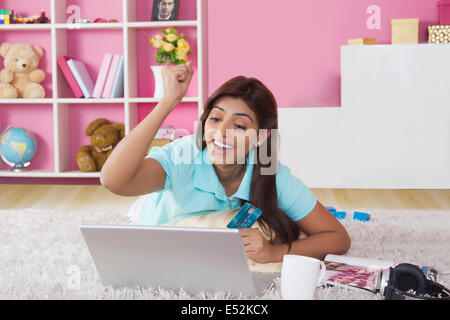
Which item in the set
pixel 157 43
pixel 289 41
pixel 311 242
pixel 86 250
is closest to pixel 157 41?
pixel 157 43

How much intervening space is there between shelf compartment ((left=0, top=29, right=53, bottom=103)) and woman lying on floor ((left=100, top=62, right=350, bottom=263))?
7.13 ft

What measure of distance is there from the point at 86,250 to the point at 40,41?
2.20m

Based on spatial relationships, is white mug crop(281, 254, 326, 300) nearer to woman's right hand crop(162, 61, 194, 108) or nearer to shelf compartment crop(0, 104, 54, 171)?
woman's right hand crop(162, 61, 194, 108)

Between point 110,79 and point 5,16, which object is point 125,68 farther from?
point 5,16

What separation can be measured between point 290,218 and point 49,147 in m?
2.40

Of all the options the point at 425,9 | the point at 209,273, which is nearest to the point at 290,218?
the point at 209,273

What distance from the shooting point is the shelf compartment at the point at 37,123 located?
355cm

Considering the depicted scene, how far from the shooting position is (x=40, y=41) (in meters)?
3.50

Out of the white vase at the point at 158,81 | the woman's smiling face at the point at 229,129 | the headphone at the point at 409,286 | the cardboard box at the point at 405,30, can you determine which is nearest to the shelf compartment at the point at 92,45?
the white vase at the point at 158,81

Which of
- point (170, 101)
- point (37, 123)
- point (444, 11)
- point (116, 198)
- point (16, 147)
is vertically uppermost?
point (444, 11)

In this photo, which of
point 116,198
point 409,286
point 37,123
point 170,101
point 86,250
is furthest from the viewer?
point 37,123

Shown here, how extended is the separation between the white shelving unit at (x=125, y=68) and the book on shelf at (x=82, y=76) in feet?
0.24

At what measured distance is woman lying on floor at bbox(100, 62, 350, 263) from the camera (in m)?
1.36
